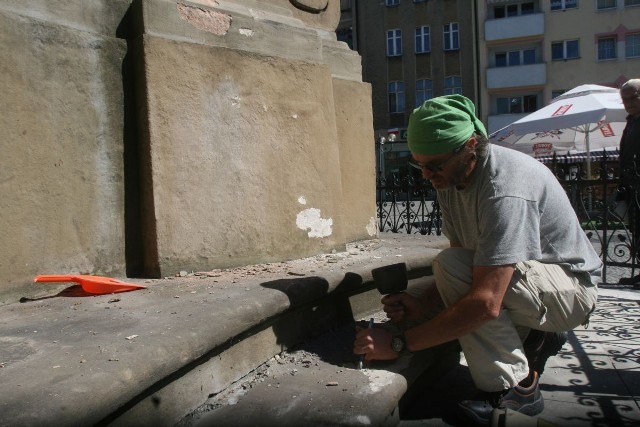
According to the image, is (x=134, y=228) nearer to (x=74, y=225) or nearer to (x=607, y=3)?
(x=74, y=225)

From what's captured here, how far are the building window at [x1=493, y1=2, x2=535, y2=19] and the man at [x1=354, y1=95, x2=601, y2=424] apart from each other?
109ft

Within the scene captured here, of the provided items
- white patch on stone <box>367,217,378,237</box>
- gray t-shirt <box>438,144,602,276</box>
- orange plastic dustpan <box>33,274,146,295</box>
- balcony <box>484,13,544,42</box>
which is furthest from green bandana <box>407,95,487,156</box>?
balcony <box>484,13,544,42</box>

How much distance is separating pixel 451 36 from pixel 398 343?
33024mm

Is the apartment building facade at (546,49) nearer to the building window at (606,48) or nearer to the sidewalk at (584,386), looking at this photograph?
the building window at (606,48)

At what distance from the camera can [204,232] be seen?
10.0 ft

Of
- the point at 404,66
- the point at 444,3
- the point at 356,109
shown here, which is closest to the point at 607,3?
the point at 444,3

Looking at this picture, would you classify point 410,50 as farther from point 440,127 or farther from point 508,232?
point 508,232

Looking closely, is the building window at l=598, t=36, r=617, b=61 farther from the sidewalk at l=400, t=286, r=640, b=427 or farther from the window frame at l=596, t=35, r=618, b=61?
the sidewalk at l=400, t=286, r=640, b=427

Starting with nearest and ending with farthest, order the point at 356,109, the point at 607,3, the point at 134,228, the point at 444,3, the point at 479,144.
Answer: the point at 479,144 → the point at 134,228 → the point at 356,109 → the point at 607,3 → the point at 444,3

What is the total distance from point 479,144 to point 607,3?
111 feet

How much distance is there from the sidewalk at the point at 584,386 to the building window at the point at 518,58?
31.4 meters

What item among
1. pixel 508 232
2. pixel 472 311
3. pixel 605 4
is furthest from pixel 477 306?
pixel 605 4

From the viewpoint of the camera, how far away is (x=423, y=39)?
110 feet

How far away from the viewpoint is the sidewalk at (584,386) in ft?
A: 7.72
